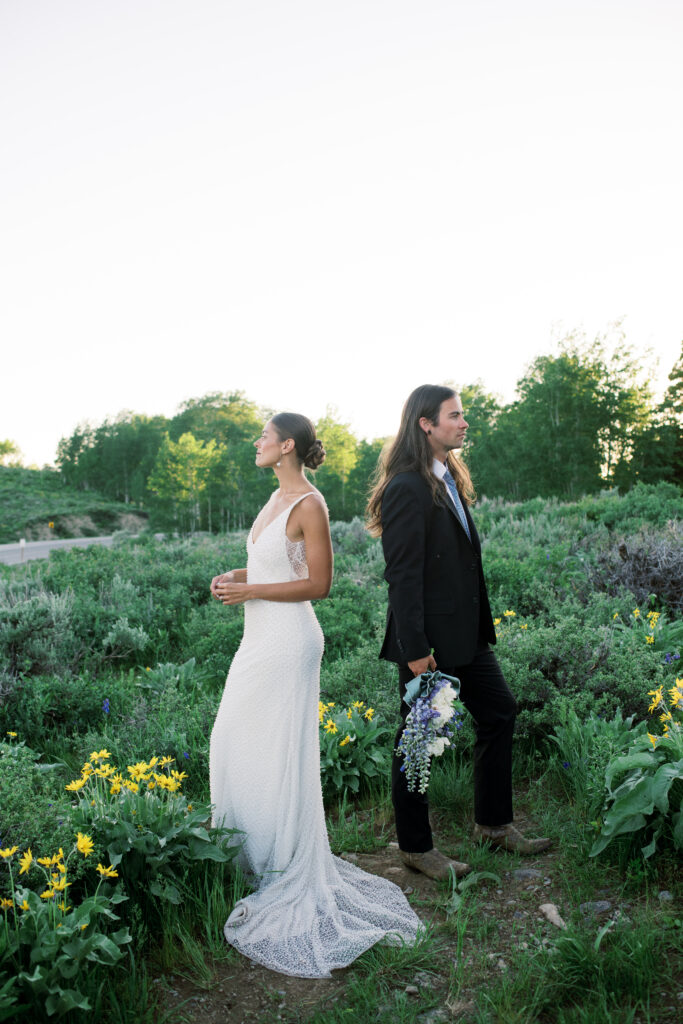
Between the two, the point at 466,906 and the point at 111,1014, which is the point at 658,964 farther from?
the point at 111,1014

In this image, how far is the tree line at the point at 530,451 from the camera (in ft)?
106

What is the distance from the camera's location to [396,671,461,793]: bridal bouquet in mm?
3115

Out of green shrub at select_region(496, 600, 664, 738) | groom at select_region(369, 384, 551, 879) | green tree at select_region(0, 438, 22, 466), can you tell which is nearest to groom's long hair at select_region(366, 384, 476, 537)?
groom at select_region(369, 384, 551, 879)

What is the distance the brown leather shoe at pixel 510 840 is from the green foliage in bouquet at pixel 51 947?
1794 millimetres

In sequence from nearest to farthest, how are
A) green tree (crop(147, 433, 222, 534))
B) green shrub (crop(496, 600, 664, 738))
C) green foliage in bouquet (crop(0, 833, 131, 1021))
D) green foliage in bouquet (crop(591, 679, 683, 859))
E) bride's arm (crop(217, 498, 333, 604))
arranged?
green foliage in bouquet (crop(0, 833, 131, 1021))
green foliage in bouquet (crop(591, 679, 683, 859))
bride's arm (crop(217, 498, 333, 604))
green shrub (crop(496, 600, 664, 738))
green tree (crop(147, 433, 222, 534))

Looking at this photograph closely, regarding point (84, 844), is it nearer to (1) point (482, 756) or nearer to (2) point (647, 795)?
(1) point (482, 756)

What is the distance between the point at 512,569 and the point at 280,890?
503 centimetres

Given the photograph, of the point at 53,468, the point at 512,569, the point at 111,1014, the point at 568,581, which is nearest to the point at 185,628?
the point at 512,569

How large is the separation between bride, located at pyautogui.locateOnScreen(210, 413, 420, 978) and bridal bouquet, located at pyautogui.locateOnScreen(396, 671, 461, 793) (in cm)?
49

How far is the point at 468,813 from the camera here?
4070 millimetres

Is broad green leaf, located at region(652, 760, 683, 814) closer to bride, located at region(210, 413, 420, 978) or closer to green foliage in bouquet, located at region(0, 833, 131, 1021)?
bride, located at region(210, 413, 420, 978)

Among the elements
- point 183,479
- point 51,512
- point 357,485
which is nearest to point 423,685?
point 357,485

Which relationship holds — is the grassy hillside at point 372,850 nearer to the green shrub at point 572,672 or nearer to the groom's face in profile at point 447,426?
the green shrub at point 572,672

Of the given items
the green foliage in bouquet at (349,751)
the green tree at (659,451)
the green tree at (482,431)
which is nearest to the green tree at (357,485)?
the green tree at (482,431)
